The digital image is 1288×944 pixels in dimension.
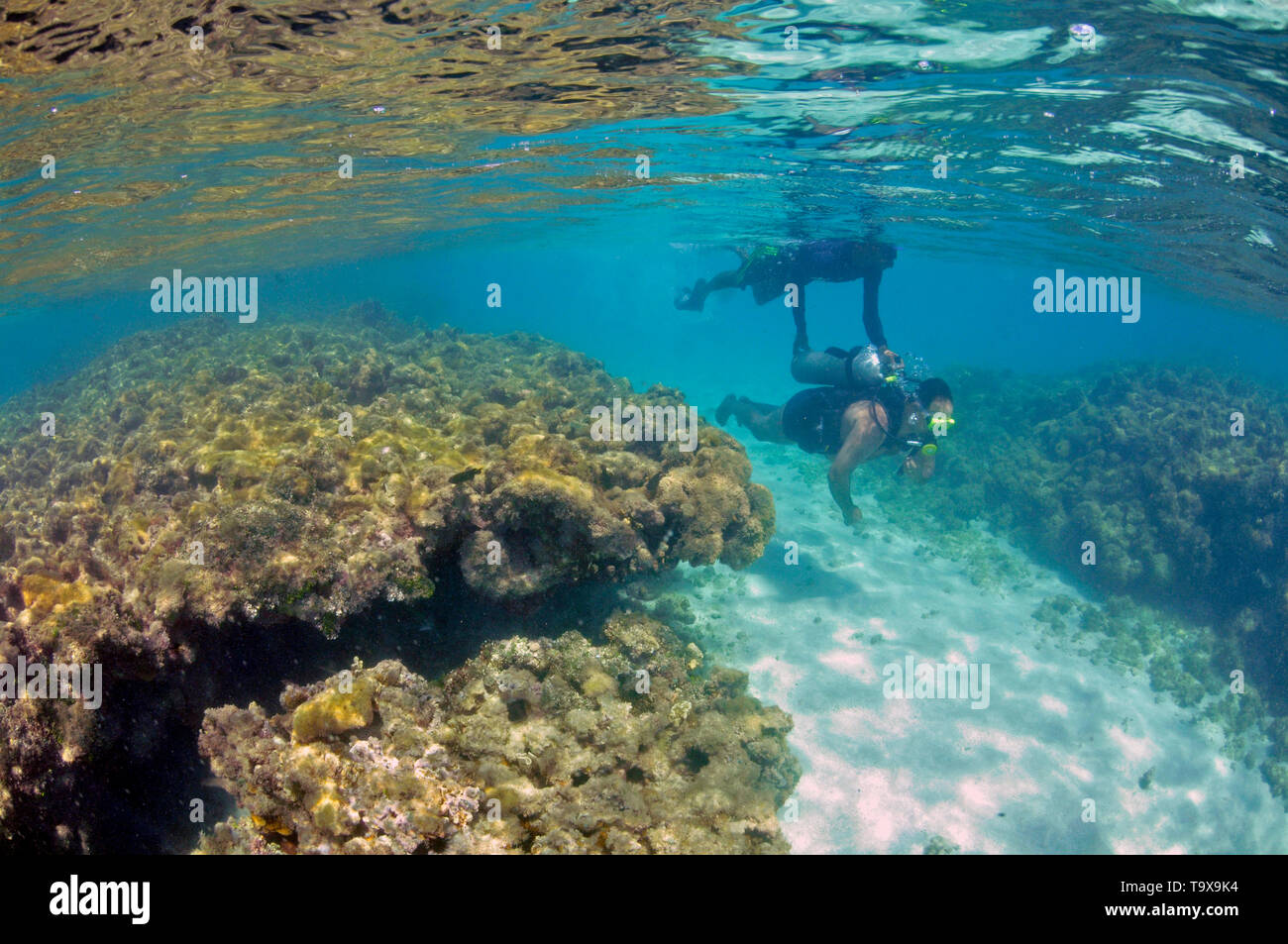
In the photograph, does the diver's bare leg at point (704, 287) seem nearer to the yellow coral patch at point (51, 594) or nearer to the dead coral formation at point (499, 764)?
the dead coral formation at point (499, 764)

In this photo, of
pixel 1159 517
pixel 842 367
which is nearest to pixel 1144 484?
pixel 1159 517

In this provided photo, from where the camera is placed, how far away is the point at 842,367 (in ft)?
41.4

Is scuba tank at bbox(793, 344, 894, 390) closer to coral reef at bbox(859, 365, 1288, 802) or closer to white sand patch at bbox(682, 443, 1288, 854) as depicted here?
white sand patch at bbox(682, 443, 1288, 854)

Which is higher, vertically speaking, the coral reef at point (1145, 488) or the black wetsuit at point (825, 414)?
the black wetsuit at point (825, 414)

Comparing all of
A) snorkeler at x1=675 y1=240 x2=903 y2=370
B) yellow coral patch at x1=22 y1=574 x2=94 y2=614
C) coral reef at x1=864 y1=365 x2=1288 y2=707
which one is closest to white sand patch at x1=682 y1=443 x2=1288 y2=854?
coral reef at x1=864 y1=365 x2=1288 y2=707

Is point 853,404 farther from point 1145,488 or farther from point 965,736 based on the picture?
point 1145,488

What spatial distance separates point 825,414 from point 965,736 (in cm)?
642

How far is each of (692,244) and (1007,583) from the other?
33.6 meters

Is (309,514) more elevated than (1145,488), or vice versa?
(309,514)

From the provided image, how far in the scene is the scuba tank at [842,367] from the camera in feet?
37.6

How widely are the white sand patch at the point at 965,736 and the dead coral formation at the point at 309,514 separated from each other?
3.09m

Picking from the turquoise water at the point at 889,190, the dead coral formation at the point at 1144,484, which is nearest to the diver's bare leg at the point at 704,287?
the turquoise water at the point at 889,190

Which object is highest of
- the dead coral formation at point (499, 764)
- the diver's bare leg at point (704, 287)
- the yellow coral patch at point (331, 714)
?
the diver's bare leg at point (704, 287)

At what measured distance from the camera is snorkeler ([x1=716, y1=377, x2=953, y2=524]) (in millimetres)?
10672
